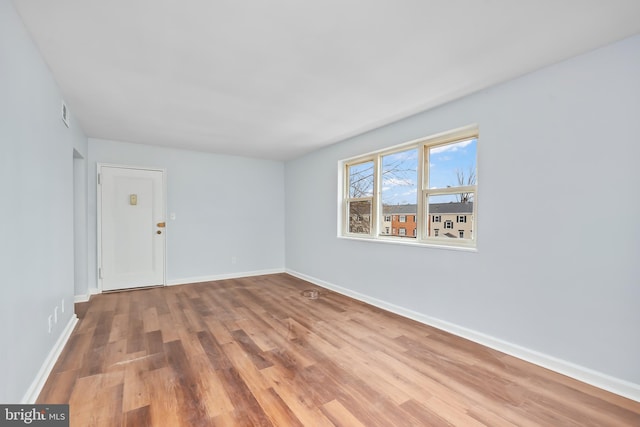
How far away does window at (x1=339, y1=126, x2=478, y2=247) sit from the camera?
2895 millimetres

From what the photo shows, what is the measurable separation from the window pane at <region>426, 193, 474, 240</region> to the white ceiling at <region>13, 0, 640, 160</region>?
Result: 1051mm

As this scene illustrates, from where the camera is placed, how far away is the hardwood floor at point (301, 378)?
1.67 metres

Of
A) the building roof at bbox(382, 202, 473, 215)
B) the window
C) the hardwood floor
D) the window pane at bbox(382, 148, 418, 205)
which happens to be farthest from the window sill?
the hardwood floor

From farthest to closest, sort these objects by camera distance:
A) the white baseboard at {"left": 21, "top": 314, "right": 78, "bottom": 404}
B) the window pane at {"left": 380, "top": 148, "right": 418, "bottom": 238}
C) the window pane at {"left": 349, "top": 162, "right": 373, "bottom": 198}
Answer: the window pane at {"left": 349, "top": 162, "right": 373, "bottom": 198} → the window pane at {"left": 380, "top": 148, "right": 418, "bottom": 238} → the white baseboard at {"left": 21, "top": 314, "right": 78, "bottom": 404}

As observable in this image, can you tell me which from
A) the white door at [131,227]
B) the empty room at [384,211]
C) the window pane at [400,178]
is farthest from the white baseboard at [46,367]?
the window pane at [400,178]

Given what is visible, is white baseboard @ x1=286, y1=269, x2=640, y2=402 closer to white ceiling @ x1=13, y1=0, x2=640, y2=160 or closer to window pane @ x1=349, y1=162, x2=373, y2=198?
window pane @ x1=349, y1=162, x2=373, y2=198

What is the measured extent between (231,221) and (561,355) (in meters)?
4.97

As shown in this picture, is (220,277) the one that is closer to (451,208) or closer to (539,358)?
(451,208)

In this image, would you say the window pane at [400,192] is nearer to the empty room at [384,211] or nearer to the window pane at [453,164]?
the empty room at [384,211]

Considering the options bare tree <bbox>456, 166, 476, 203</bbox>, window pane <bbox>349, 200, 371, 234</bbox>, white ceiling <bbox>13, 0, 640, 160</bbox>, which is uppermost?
white ceiling <bbox>13, 0, 640, 160</bbox>

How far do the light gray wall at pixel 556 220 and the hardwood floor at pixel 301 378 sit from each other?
1.06 feet

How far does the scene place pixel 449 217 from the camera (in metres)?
3.04

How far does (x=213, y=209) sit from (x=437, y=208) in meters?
3.95

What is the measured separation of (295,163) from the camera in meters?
5.68
